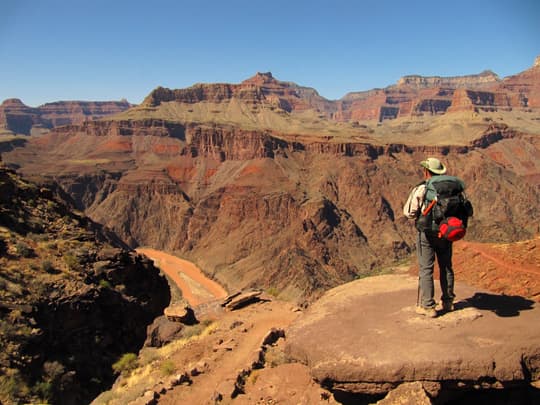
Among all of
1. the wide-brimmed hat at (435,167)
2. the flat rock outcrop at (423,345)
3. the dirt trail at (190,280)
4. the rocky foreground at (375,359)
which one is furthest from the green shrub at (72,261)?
the dirt trail at (190,280)

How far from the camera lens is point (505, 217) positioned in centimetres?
9419

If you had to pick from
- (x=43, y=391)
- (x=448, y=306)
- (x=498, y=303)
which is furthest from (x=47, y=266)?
(x=498, y=303)

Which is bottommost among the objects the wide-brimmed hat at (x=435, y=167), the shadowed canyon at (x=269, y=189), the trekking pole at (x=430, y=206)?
the shadowed canyon at (x=269, y=189)

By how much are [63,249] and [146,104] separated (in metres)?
144

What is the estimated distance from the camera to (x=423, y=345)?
6.98 meters

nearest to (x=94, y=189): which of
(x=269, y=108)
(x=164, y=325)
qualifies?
(x=269, y=108)

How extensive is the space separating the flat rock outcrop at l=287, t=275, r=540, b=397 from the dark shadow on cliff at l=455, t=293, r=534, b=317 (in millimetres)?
16

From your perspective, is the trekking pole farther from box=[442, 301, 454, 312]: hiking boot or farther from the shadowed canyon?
the shadowed canyon

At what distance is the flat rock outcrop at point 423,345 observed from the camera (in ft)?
20.8

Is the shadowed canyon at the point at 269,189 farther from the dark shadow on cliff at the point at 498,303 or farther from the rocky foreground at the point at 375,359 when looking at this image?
the dark shadow on cliff at the point at 498,303

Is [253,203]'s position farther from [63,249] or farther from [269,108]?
[269,108]

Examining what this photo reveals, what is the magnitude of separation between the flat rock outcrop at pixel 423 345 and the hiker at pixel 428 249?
0.81 feet

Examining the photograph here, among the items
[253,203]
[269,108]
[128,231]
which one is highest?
[269,108]

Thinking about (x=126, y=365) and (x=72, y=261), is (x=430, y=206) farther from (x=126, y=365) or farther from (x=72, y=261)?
(x=72, y=261)
